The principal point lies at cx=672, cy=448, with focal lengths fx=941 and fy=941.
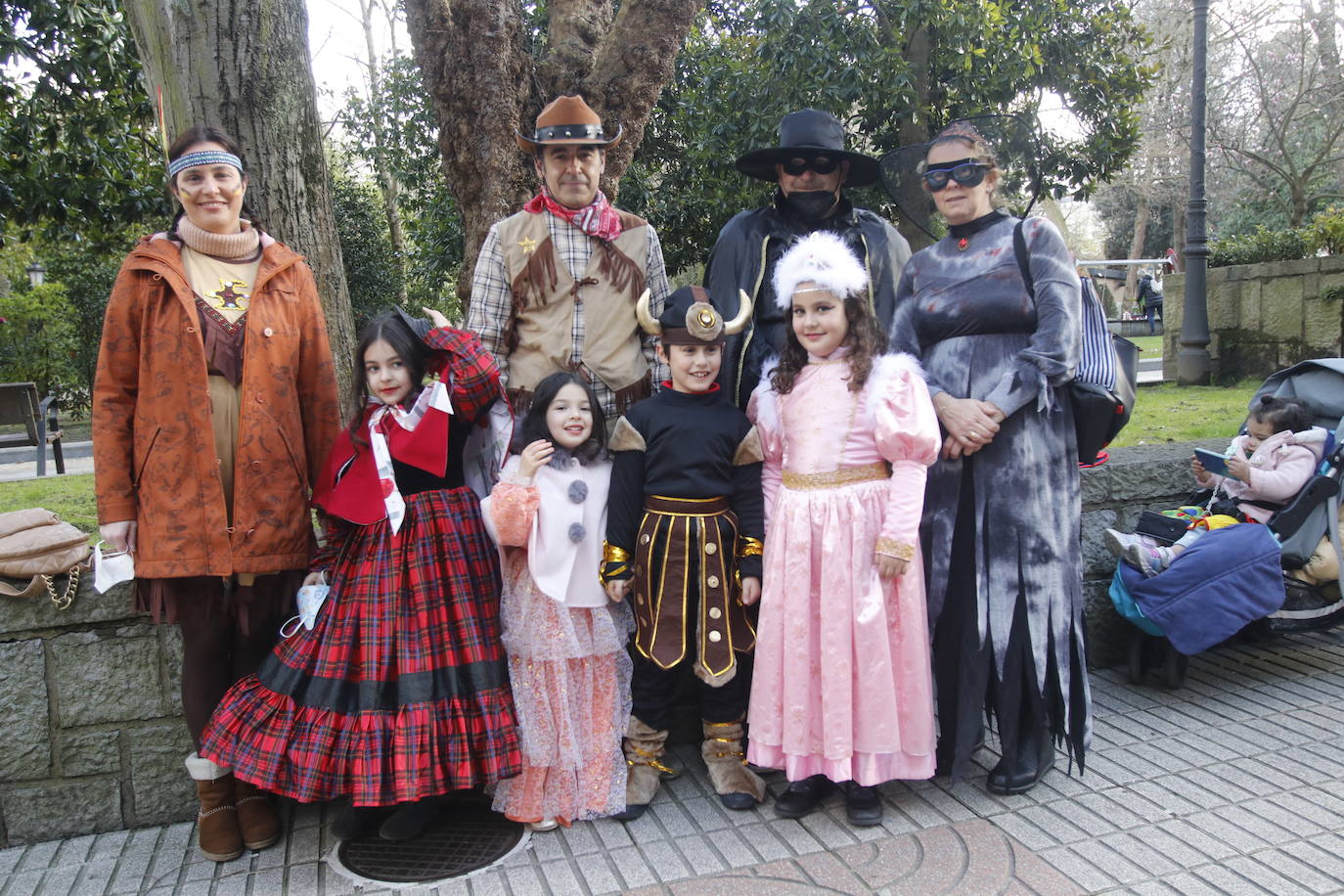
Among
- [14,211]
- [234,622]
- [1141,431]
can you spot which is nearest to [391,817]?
[234,622]

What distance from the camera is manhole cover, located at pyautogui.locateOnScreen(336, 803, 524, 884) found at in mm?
2826

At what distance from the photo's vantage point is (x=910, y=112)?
838cm

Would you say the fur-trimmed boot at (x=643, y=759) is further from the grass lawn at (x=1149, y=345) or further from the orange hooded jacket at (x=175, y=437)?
the grass lawn at (x=1149, y=345)

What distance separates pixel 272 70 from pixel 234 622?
216 cm

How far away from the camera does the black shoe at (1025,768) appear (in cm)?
316

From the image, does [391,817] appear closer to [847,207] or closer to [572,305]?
[572,305]

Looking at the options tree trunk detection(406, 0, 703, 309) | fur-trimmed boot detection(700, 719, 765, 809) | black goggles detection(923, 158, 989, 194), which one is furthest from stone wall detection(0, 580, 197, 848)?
tree trunk detection(406, 0, 703, 309)

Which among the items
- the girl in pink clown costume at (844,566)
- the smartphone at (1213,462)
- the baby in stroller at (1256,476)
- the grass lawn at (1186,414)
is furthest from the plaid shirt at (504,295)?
the grass lawn at (1186,414)

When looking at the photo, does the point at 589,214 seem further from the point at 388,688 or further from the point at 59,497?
the point at 59,497

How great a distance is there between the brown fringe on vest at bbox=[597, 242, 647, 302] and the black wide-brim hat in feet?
2.07

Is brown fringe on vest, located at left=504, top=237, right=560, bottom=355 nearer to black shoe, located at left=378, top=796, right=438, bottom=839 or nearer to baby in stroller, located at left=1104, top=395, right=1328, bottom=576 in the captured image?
black shoe, located at left=378, top=796, right=438, bottom=839

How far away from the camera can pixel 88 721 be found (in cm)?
311

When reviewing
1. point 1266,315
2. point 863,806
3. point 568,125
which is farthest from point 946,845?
point 1266,315

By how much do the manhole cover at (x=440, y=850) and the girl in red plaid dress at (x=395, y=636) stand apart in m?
0.05
